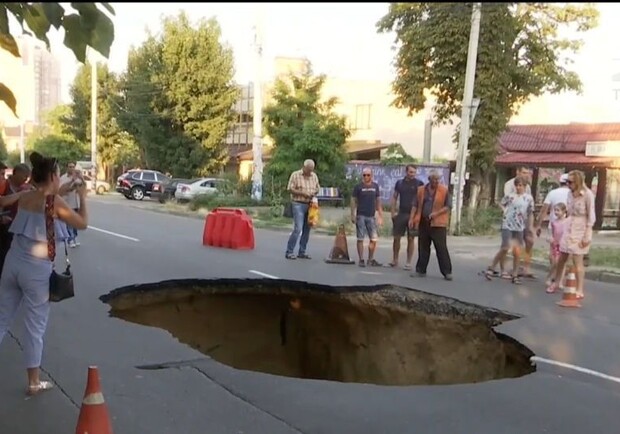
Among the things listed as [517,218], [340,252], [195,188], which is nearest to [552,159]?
[195,188]

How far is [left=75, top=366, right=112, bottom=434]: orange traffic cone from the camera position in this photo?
3.82 metres

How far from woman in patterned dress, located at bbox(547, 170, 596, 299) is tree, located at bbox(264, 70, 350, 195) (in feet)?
66.6

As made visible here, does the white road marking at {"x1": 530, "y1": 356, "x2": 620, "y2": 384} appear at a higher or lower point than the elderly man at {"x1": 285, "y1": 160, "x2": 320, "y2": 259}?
lower

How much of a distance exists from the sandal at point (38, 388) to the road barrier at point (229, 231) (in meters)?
9.53

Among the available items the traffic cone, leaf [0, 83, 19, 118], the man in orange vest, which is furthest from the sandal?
the traffic cone

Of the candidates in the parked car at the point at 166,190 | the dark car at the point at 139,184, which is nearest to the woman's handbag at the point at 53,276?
the parked car at the point at 166,190

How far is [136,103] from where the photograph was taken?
39.7 metres

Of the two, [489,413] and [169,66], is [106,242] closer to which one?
[489,413]

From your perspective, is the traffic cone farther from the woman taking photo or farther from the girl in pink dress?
the woman taking photo

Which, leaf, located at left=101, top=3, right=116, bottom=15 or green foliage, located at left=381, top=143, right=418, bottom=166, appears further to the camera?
green foliage, located at left=381, top=143, right=418, bottom=166

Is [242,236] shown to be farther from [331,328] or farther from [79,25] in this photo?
[79,25]

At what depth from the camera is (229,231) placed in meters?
14.9

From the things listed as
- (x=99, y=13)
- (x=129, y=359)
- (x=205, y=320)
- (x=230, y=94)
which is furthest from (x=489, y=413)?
(x=230, y=94)

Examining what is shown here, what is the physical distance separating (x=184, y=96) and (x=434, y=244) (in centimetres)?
2941
